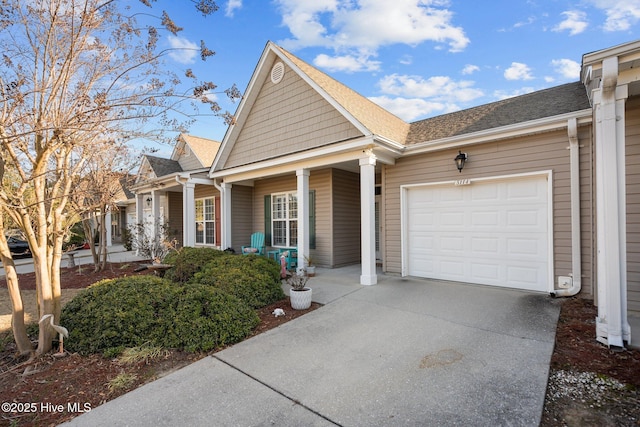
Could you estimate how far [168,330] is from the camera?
3754 mm

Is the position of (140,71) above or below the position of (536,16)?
below

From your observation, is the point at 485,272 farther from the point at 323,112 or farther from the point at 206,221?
the point at 206,221

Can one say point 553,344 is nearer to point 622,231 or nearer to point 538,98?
point 622,231

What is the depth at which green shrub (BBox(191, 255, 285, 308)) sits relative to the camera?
5.04 metres

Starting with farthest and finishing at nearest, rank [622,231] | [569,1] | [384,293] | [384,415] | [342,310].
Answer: [384,293], [569,1], [342,310], [622,231], [384,415]

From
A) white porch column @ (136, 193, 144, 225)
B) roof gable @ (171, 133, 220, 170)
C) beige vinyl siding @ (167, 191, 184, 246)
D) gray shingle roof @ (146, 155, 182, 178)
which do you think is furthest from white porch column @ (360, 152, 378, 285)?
white porch column @ (136, 193, 144, 225)

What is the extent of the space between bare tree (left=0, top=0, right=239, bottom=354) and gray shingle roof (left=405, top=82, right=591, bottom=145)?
5053 mm

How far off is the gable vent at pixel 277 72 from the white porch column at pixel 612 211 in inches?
273

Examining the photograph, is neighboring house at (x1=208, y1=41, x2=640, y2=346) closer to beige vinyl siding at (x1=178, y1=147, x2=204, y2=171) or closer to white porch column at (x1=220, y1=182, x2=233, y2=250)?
white porch column at (x1=220, y1=182, x2=233, y2=250)

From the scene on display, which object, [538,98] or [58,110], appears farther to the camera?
[538,98]

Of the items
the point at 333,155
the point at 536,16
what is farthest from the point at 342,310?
the point at 536,16

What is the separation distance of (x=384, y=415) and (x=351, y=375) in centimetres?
65

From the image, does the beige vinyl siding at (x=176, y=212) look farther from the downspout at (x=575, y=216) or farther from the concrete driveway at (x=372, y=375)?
the downspout at (x=575, y=216)

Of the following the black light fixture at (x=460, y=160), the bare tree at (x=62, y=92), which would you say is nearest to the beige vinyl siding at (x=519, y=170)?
the black light fixture at (x=460, y=160)
